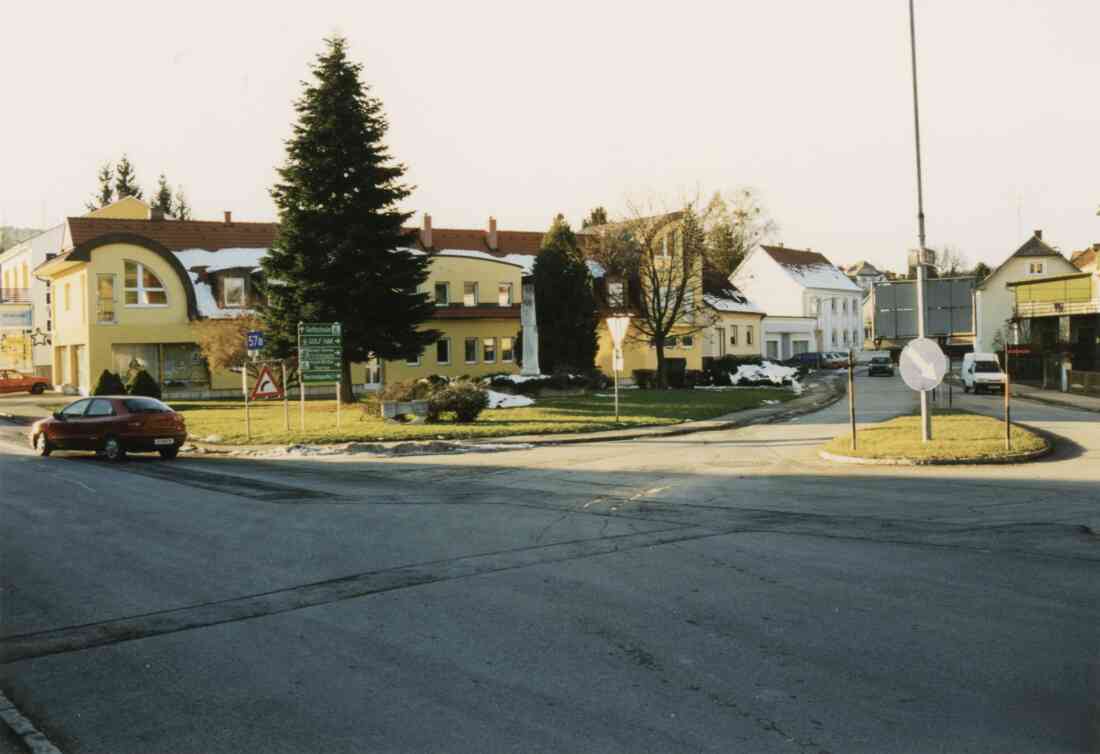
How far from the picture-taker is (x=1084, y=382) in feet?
154

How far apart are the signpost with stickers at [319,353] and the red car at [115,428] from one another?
5486 mm

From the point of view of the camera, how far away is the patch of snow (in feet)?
121

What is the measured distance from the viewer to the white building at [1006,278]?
76938mm

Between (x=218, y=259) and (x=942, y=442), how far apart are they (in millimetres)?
41837

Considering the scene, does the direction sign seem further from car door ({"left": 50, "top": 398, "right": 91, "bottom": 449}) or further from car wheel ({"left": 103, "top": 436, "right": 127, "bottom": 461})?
car door ({"left": 50, "top": 398, "right": 91, "bottom": 449})

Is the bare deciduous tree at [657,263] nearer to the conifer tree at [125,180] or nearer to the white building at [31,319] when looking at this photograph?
the white building at [31,319]

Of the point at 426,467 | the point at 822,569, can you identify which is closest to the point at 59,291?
the point at 426,467

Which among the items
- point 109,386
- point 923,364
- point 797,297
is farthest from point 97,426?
point 797,297

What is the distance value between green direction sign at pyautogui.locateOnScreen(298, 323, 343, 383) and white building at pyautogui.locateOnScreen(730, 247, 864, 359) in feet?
209

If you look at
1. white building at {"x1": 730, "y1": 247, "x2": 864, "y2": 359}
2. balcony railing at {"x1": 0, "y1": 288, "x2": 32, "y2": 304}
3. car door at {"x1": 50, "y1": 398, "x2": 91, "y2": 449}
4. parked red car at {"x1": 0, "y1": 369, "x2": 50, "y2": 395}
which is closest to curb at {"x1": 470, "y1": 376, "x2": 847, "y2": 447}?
car door at {"x1": 50, "y1": 398, "x2": 91, "y2": 449}

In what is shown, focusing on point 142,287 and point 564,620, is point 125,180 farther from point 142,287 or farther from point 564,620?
point 564,620

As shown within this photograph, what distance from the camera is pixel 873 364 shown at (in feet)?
241

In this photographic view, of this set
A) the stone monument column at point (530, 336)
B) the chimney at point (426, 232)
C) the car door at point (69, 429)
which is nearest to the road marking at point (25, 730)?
the car door at point (69, 429)

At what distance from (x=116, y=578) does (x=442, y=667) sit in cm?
460
